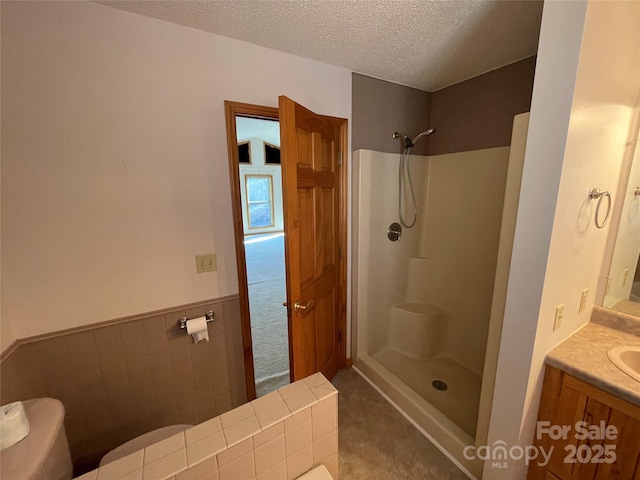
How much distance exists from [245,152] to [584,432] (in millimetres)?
7808

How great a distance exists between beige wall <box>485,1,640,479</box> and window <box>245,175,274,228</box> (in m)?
7.29

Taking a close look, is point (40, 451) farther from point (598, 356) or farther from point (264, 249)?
point (264, 249)

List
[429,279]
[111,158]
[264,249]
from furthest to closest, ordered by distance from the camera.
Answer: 1. [264,249]
2. [429,279]
3. [111,158]

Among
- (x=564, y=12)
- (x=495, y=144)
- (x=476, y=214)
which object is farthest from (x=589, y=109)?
(x=476, y=214)

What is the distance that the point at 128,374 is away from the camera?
1447mm

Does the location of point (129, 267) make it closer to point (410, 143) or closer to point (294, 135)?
point (294, 135)

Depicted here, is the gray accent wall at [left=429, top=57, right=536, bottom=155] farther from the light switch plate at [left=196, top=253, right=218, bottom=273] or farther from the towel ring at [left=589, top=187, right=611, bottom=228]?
the light switch plate at [left=196, top=253, right=218, bottom=273]

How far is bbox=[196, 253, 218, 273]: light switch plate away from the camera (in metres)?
1.55

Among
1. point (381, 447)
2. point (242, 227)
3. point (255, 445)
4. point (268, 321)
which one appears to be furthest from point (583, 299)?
point (268, 321)

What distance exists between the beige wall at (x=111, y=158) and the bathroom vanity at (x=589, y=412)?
1.81 metres

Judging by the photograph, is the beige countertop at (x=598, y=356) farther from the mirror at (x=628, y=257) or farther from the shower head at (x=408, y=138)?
→ the shower head at (x=408, y=138)

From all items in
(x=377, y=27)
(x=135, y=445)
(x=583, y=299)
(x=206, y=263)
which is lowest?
(x=135, y=445)

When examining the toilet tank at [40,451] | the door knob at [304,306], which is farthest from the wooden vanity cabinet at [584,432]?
the toilet tank at [40,451]

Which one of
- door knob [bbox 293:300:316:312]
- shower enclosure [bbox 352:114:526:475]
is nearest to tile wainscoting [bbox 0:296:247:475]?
door knob [bbox 293:300:316:312]
